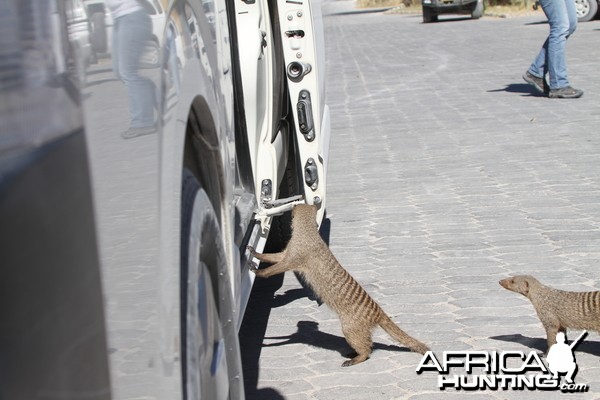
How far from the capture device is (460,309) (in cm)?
548

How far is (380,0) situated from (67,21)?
50.3 metres

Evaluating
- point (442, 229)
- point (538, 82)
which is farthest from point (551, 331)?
point (538, 82)

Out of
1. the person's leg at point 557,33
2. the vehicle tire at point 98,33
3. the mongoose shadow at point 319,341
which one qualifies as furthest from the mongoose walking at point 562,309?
the person's leg at point 557,33

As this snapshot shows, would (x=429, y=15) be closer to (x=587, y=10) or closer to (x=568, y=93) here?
(x=587, y=10)

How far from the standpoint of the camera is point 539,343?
4949 millimetres

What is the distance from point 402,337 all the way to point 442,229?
2481 mm

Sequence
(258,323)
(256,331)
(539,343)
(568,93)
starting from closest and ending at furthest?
1. (539,343)
2. (256,331)
3. (258,323)
4. (568,93)

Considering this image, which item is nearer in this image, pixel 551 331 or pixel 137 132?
pixel 137 132

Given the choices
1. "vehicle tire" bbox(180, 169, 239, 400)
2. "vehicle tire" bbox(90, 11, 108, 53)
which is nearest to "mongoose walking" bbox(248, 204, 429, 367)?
"vehicle tire" bbox(180, 169, 239, 400)

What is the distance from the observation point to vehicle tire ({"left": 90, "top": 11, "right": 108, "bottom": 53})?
71.8 inches

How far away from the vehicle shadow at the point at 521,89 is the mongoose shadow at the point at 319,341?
9.07m

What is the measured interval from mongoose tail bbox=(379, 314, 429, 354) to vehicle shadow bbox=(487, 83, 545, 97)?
942cm

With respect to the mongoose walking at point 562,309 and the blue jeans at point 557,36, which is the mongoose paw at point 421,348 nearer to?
the mongoose walking at point 562,309

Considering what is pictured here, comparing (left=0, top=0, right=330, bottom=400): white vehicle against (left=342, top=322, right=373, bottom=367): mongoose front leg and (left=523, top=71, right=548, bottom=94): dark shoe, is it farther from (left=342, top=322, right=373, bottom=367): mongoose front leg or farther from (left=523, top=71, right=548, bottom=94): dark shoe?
(left=523, top=71, right=548, bottom=94): dark shoe
